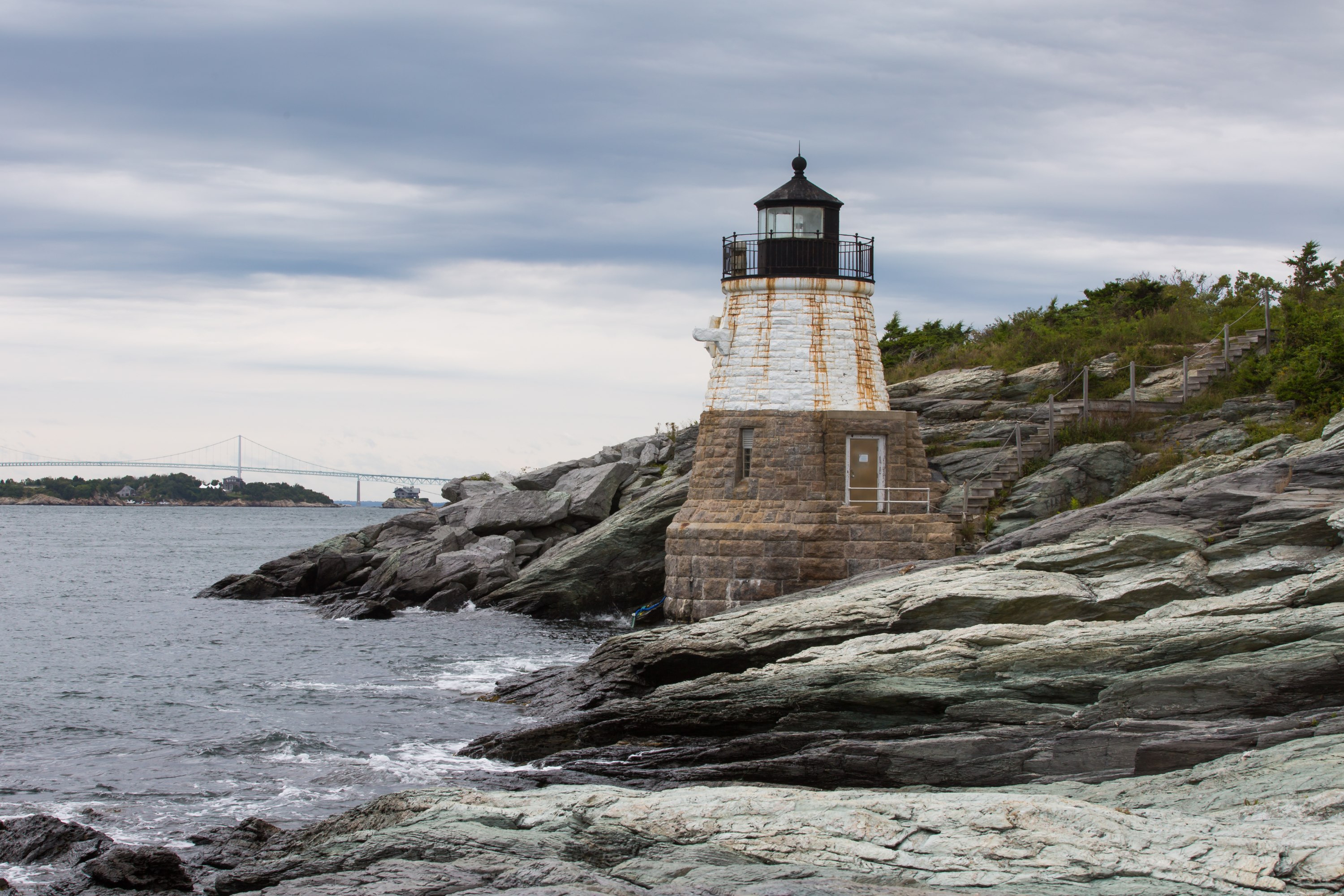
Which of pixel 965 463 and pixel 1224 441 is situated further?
pixel 965 463

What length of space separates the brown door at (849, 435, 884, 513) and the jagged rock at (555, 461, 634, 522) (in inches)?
381

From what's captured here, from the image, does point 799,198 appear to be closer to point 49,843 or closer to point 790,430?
point 790,430

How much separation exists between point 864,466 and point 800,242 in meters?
4.75

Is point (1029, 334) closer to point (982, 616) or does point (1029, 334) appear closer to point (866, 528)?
point (866, 528)

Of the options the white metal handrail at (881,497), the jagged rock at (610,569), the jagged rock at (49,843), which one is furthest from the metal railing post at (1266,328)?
the jagged rock at (49,843)

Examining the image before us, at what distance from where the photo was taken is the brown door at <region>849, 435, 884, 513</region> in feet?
85.3

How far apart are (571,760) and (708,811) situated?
17.9 feet

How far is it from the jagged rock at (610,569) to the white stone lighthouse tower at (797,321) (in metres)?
4.29

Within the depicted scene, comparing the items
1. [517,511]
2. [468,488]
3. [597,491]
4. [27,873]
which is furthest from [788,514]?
[468,488]

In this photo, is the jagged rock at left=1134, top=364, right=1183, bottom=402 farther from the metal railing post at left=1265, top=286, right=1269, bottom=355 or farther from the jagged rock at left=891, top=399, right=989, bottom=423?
the jagged rock at left=891, top=399, right=989, bottom=423

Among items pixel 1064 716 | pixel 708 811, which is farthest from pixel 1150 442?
pixel 708 811

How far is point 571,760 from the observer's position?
15.1m

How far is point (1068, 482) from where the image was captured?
83.6ft

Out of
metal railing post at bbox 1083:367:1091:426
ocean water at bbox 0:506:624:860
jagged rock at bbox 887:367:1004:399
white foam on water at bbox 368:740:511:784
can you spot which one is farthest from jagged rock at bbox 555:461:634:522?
white foam on water at bbox 368:740:511:784
